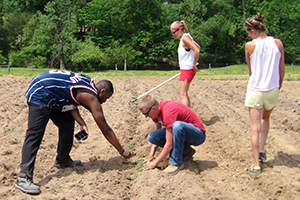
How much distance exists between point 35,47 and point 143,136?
1415 inches

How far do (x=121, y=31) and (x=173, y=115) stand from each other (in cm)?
4289

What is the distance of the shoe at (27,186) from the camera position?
382 cm

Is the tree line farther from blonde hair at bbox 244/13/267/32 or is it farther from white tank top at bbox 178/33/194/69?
blonde hair at bbox 244/13/267/32

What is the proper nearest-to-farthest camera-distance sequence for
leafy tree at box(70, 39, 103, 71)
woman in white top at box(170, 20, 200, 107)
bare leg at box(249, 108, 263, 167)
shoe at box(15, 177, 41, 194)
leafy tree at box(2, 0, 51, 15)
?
shoe at box(15, 177, 41, 194) < bare leg at box(249, 108, 263, 167) < woman in white top at box(170, 20, 200, 107) < leafy tree at box(70, 39, 103, 71) < leafy tree at box(2, 0, 51, 15)

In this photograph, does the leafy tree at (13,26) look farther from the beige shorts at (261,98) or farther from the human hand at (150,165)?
the beige shorts at (261,98)

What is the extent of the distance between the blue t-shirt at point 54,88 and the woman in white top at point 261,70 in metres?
2.14

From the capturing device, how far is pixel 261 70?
426cm

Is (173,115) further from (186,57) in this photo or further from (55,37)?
(55,37)

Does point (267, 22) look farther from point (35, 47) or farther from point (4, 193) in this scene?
point (4, 193)

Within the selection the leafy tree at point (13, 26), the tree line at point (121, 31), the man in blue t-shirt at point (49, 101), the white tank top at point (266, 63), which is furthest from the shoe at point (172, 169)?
the leafy tree at point (13, 26)

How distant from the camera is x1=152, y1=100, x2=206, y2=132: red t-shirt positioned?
421 centimetres

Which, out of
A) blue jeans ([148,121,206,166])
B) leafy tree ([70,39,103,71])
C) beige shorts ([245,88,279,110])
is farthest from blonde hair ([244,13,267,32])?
leafy tree ([70,39,103,71])

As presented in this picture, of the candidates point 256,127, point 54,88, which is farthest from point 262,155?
point 54,88

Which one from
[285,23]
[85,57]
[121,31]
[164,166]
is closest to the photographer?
[164,166]
